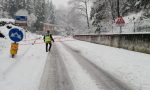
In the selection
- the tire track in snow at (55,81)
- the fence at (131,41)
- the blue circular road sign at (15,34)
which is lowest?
the tire track in snow at (55,81)

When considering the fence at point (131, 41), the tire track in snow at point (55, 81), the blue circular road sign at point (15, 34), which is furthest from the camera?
the fence at point (131, 41)

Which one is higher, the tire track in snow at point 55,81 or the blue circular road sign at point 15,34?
the blue circular road sign at point 15,34

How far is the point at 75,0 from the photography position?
5272 centimetres

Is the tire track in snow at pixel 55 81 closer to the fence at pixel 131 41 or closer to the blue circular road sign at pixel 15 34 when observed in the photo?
the blue circular road sign at pixel 15 34

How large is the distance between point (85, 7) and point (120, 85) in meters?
45.8

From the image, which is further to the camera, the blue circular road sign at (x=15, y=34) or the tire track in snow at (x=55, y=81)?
the blue circular road sign at (x=15, y=34)

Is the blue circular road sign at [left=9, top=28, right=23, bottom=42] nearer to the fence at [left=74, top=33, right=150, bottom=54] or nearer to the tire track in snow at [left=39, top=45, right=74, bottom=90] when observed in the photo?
the tire track in snow at [left=39, top=45, right=74, bottom=90]

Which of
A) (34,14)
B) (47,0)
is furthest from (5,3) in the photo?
(47,0)

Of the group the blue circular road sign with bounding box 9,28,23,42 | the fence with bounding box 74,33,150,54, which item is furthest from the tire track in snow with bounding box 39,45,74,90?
the fence with bounding box 74,33,150,54

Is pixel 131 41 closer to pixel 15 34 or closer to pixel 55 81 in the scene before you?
pixel 15 34

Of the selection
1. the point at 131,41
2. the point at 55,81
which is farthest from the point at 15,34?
the point at 131,41

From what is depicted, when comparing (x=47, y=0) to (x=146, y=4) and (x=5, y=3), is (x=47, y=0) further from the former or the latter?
(x=146, y=4)

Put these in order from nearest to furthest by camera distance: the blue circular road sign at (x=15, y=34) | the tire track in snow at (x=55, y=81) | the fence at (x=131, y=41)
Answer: the tire track in snow at (x=55, y=81), the blue circular road sign at (x=15, y=34), the fence at (x=131, y=41)

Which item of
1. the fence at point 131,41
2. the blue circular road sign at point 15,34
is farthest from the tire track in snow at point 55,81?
the fence at point 131,41
